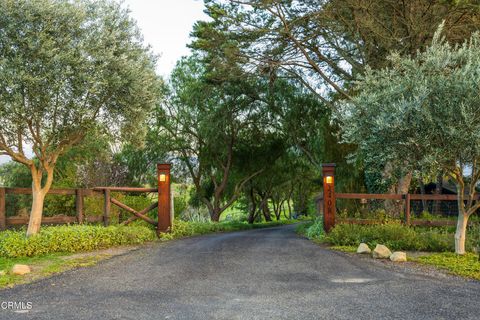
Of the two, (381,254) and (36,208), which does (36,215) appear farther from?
(381,254)

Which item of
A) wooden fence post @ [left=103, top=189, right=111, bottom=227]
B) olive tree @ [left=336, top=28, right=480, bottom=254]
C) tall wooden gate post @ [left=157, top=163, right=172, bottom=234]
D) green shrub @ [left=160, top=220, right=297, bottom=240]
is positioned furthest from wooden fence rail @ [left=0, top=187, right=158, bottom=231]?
olive tree @ [left=336, top=28, right=480, bottom=254]

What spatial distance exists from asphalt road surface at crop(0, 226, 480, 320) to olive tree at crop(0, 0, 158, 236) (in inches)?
146

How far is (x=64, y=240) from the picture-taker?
979 centimetres

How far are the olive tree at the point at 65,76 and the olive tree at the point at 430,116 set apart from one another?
5703mm

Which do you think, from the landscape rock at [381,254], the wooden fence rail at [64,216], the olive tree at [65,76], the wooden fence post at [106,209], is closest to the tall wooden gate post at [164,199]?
the wooden fence rail at [64,216]

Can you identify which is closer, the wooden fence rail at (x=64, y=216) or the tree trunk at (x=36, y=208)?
the tree trunk at (x=36, y=208)

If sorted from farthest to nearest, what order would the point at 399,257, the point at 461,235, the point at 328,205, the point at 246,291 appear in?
the point at 328,205 → the point at 461,235 → the point at 399,257 → the point at 246,291

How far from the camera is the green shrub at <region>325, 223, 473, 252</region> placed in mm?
10156

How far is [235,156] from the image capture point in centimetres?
2595

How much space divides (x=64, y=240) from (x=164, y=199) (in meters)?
4.22

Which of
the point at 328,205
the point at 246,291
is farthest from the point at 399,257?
the point at 328,205

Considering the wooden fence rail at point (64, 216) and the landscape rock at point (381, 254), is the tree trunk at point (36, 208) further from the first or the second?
the landscape rock at point (381, 254)

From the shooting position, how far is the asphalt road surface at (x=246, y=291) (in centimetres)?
498

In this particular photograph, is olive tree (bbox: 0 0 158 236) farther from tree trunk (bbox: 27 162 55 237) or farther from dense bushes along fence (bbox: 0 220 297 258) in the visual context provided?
dense bushes along fence (bbox: 0 220 297 258)
